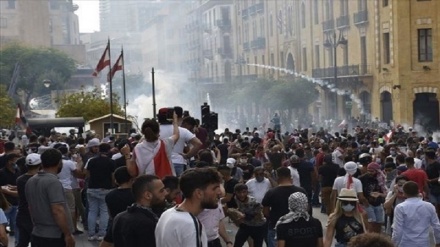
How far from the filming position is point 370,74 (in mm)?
55781

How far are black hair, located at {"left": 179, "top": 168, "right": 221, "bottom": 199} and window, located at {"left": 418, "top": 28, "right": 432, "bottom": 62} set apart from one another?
46412mm

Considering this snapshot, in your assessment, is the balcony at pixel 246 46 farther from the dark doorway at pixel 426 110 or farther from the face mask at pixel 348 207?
the face mask at pixel 348 207

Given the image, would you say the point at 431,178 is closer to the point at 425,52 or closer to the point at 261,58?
the point at 425,52

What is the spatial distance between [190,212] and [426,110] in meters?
46.8

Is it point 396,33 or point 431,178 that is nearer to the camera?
point 431,178

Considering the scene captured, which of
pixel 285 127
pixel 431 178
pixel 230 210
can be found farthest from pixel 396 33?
pixel 230 210

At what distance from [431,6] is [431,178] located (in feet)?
119

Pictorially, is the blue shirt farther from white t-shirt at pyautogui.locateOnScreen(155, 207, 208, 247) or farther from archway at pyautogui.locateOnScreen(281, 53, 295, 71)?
archway at pyautogui.locateOnScreen(281, 53, 295, 71)

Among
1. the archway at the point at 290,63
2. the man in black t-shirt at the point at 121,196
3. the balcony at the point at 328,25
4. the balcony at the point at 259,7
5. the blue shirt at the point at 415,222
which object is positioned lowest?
the blue shirt at the point at 415,222

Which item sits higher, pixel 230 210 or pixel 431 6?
pixel 431 6

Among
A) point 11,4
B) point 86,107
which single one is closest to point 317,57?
point 86,107

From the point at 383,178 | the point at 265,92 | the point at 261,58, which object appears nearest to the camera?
the point at 383,178

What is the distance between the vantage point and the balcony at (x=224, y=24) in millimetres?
96688

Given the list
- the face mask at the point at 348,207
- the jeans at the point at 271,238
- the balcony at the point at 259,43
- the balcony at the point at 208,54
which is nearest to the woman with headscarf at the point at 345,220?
the face mask at the point at 348,207
